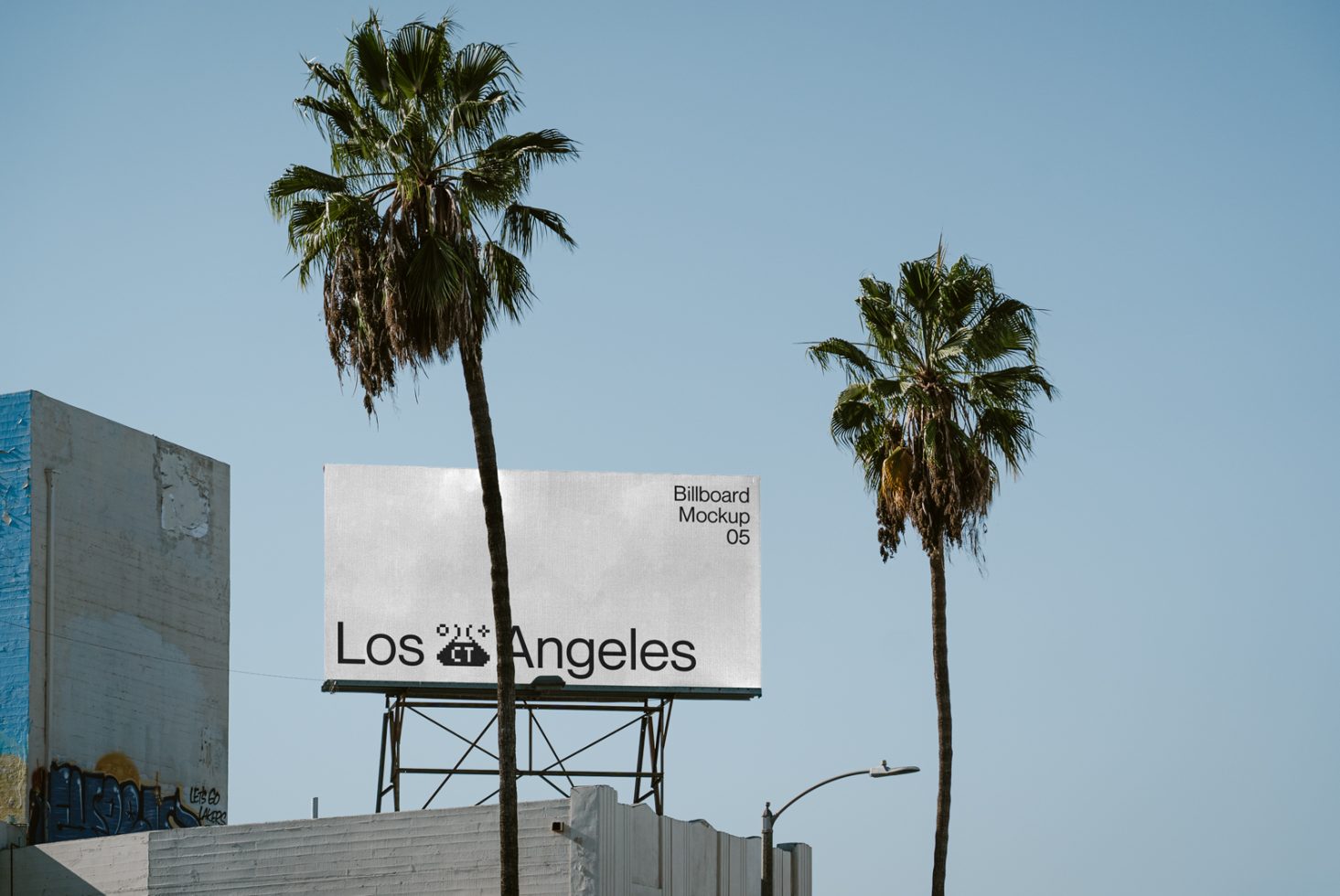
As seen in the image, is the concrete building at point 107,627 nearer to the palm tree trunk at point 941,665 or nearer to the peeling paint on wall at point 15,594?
the peeling paint on wall at point 15,594

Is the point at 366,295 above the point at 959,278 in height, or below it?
below

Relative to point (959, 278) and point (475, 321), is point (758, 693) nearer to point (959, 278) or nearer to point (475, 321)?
point (959, 278)

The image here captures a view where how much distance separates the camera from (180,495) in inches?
1357

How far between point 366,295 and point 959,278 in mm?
13216

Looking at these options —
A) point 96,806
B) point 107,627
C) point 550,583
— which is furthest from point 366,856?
point 550,583

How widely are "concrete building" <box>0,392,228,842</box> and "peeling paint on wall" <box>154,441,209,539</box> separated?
0.11 ft

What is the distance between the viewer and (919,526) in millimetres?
32875

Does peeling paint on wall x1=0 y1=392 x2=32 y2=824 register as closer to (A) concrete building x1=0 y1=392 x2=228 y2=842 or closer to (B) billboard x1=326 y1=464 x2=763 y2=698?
(A) concrete building x1=0 y1=392 x2=228 y2=842

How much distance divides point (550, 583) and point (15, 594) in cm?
1054

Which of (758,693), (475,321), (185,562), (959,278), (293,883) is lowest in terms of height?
(293,883)

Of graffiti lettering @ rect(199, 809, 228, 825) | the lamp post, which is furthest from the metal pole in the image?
graffiti lettering @ rect(199, 809, 228, 825)

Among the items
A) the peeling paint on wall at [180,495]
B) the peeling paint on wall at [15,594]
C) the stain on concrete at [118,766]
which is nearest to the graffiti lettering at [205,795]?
the stain on concrete at [118,766]

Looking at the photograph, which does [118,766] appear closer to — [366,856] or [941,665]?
[366,856]

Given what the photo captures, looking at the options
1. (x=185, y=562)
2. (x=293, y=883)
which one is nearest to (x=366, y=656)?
(x=185, y=562)
